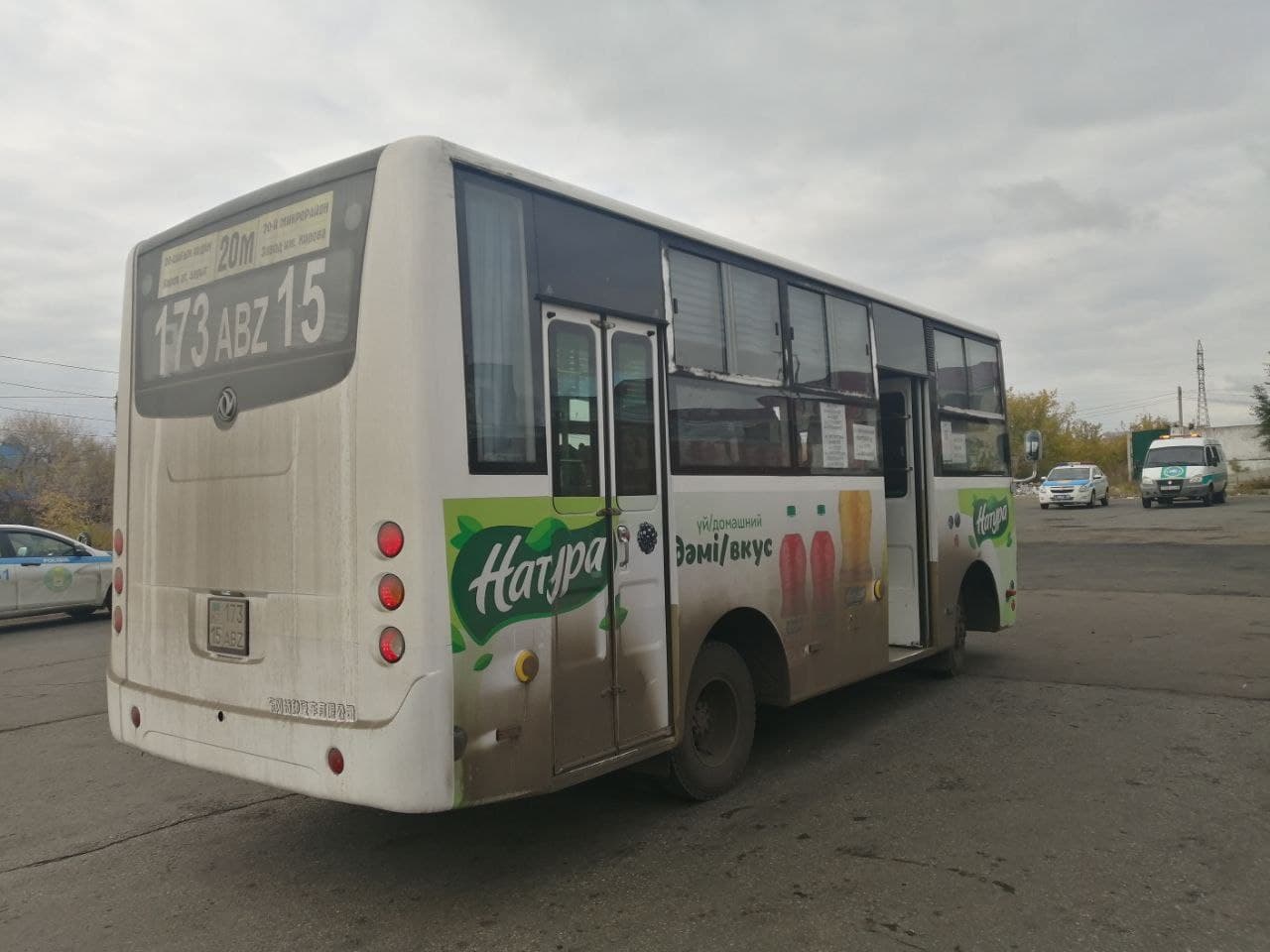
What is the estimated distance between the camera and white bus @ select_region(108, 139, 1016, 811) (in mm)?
4035

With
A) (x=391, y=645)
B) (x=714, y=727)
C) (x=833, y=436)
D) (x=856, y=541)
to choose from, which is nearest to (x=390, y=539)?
(x=391, y=645)

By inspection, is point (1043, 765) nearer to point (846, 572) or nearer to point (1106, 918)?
point (846, 572)

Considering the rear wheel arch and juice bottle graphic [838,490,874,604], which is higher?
juice bottle graphic [838,490,874,604]

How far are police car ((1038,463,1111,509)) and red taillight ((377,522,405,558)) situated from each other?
40.3m

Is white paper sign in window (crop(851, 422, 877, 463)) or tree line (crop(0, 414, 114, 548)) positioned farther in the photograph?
tree line (crop(0, 414, 114, 548))

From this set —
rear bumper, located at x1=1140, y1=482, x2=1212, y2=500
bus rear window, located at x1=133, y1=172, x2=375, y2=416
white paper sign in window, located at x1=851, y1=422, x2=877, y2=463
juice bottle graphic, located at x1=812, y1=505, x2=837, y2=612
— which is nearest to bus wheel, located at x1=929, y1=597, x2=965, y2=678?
white paper sign in window, located at x1=851, y1=422, x2=877, y2=463

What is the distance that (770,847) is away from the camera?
16.1 feet

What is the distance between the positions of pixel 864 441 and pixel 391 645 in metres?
4.34

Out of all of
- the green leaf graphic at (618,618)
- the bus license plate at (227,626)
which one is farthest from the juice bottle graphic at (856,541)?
the bus license plate at (227,626)

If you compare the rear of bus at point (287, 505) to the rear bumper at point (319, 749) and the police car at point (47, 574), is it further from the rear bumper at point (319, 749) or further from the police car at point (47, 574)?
the police car at point (47, 574)

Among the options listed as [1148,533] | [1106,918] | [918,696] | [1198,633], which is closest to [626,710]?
[1106,918]

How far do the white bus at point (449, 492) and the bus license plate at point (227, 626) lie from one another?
0.05 feet

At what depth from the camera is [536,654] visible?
14.3 ft

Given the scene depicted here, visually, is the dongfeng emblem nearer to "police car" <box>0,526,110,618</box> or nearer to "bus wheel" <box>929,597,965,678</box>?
"bus wheel" <box>929,597,965,678</box>
